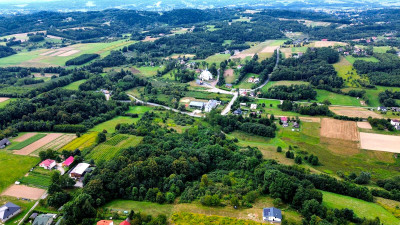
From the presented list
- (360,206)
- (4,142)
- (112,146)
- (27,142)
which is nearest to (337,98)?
(360,206)

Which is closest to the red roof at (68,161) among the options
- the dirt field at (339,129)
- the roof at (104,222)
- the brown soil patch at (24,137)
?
the brown soil patch at (24,137)

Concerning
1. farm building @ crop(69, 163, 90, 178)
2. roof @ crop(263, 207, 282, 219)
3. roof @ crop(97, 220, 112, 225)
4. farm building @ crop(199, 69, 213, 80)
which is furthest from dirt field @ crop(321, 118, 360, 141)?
farm building @ crop(69, 163, 90, 178)

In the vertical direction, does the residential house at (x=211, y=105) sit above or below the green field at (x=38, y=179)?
above

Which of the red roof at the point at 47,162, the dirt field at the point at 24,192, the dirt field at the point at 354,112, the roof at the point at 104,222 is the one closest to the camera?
the roof at the point at 104,222

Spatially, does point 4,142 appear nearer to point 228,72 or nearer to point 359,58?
point 228,72

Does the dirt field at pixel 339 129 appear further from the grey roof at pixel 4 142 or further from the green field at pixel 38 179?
the grey roof at pixel 4 142

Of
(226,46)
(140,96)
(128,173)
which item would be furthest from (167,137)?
(226,46)
